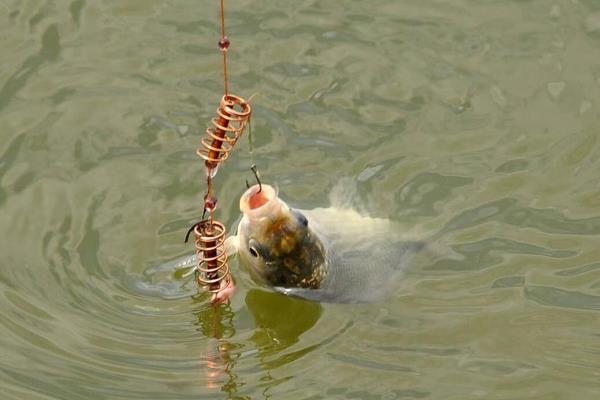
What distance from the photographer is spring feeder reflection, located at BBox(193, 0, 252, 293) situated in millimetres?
4453

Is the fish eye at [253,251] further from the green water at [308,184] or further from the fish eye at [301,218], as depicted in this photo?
the green water at [308,184]

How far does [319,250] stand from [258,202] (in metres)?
0.50

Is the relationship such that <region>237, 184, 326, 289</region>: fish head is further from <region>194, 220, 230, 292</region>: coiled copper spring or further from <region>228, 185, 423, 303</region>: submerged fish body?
<region>194, 220, 230, 292</region>: coiled copper spring

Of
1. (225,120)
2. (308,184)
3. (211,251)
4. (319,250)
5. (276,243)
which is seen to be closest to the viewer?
(225,120)

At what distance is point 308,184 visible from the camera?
21.3ft

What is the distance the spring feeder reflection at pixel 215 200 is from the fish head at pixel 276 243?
0.55ft

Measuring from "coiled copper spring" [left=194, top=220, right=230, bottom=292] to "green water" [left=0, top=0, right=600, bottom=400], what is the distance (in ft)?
1.38

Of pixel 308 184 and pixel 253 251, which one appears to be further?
pixel 308 184

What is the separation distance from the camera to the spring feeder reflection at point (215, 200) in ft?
14.6

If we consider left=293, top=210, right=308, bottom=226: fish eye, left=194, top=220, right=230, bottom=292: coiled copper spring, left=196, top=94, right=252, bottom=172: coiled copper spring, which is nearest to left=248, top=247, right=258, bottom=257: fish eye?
left=194, top=220, right=230, bottom=292: coiled copper spring

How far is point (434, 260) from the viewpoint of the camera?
6.11 meters

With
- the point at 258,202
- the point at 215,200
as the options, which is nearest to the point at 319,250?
the point at 258,202

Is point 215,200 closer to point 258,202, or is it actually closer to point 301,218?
point 258,202

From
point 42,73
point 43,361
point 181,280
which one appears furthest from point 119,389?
point 42,73
